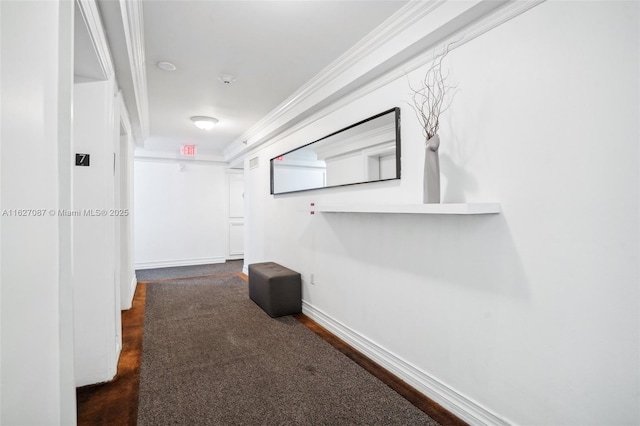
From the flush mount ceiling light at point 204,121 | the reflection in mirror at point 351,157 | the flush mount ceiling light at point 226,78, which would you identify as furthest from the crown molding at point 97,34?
the flush mount ceiling light at point 204,121

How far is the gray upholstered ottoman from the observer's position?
3.45m

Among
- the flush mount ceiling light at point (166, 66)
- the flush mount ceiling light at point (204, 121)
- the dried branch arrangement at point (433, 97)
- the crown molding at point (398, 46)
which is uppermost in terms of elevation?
the flush mount ceiling light at point (166, 66)

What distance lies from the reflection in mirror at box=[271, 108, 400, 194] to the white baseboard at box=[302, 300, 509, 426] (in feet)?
4.34

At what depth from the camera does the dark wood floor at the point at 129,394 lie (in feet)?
5.98

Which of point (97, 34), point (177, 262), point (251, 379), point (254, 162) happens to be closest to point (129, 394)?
point (251, 379)

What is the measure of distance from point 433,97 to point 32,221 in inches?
79.4

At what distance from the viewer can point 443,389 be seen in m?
1.93

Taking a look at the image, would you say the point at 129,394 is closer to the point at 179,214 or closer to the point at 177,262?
the point at 177,262

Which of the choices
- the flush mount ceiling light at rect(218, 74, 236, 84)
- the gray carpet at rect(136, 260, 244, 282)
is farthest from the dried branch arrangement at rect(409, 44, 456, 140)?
the gray carpet at rect(136, 260, 244, 282)

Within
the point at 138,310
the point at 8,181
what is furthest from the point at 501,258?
the point at 138,310

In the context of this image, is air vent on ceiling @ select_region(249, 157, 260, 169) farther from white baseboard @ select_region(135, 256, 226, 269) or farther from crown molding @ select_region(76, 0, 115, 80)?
crown molding @ select_region(76, 0, 115, 80)

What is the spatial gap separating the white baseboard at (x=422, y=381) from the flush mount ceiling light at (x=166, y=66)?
2716mm

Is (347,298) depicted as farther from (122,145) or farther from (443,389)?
(122,145)

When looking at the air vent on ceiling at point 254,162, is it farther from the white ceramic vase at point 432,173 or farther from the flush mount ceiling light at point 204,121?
the white ceramic vase at point 432,173
